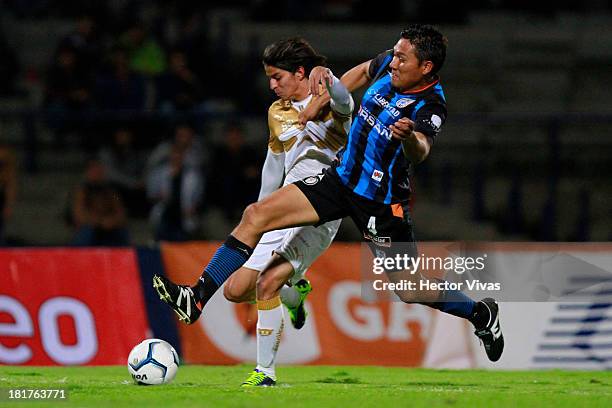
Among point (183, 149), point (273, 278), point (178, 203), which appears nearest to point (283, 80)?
point (273, 278)

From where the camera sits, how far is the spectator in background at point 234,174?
14.8 metres

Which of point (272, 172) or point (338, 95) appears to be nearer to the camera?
point (338, 95)

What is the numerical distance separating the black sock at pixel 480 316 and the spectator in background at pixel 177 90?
272 inches

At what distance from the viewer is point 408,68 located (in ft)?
29.3

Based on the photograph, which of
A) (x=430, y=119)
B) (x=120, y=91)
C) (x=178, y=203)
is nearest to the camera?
(x=430, y=119)

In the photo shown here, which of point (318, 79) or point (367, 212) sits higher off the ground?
point (318, 79)

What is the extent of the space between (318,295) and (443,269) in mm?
1244

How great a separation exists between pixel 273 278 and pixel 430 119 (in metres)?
1.65

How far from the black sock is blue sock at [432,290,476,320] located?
1.0 inches

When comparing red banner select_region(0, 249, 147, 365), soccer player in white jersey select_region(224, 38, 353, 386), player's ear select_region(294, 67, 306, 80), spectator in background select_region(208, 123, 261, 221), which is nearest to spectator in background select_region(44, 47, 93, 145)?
spectator in background select_region(208, 123, 261, 221)

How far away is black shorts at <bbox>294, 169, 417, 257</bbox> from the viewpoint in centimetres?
909

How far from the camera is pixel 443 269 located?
12414 mm

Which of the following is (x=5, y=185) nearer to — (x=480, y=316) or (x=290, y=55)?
(x=290, y=55)

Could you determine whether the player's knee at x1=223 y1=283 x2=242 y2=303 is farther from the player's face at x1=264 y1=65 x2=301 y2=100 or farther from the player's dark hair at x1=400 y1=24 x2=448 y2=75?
the player's dark hair at x1=400 y1=24 x2=448 y2=75
